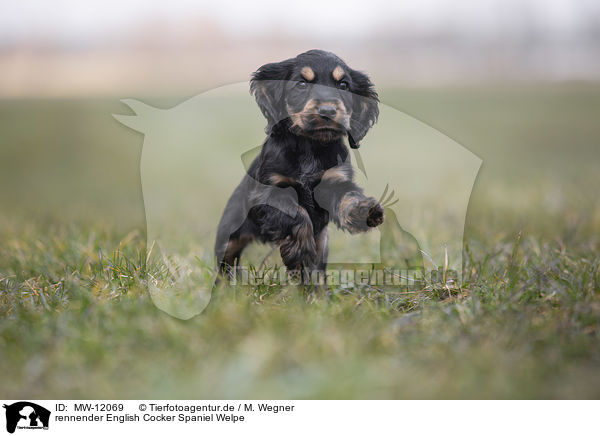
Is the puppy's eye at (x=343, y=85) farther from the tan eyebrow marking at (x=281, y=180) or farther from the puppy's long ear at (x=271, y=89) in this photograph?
the tan eyebrow marking at (x=281, y=180)

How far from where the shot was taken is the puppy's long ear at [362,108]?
2963 mm

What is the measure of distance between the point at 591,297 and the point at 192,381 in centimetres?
188

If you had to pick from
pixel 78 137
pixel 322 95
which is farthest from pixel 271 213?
pixel 78 137

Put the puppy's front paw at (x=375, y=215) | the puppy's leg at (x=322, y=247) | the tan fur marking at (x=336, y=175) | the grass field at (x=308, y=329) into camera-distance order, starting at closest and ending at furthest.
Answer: the grass field at (x=308, y=329) → the puppy's front paw at (x=375, y=215) → the tan fur marking at (x=336, y=175) → the puppy's leg at (x=322, y=247)

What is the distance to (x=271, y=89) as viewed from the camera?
296 cm

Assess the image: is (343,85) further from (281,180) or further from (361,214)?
(361,214)

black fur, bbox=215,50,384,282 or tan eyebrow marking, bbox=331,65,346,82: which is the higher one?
tan eyebrow marking, bbox=331,65,346,82

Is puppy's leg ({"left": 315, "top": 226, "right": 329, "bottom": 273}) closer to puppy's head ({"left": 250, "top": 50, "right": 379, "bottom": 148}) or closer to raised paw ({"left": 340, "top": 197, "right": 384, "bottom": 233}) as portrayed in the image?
raised paw ({"left": 340, "top": 197, "right": 384, "bottom": 233})

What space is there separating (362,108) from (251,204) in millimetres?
819

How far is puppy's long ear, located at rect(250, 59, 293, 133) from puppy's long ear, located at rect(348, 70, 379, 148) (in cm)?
38

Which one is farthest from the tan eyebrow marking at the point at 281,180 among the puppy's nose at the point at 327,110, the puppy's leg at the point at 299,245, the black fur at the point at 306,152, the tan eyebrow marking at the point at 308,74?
the tan eyebrow marking at the point at 308,74
